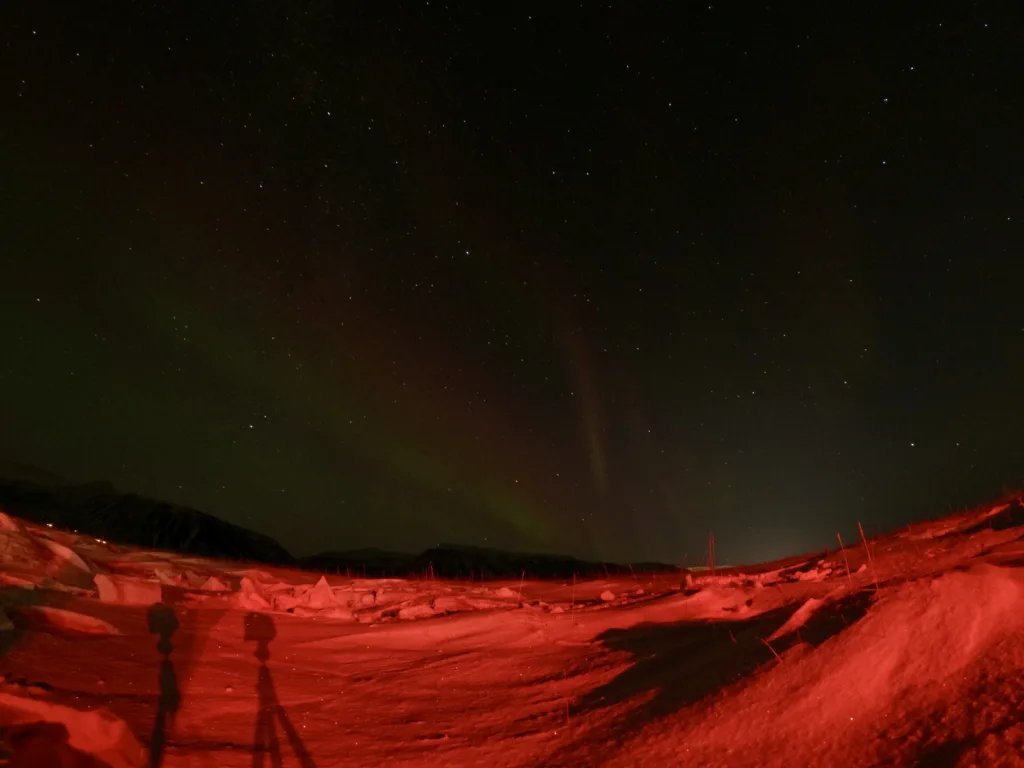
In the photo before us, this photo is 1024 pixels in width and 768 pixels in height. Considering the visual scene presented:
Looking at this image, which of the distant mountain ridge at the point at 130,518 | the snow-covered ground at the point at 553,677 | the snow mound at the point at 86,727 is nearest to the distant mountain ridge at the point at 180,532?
the distant mountain ridge at the point at 130,518

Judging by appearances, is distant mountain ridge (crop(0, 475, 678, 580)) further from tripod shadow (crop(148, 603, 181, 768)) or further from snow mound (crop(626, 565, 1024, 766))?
snow mound (crop(626, 565, 1024, 766))

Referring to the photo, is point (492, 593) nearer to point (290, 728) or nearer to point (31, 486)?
point (290, 728)

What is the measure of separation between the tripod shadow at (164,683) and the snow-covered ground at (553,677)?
2cm

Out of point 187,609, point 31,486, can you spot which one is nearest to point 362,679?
point 187,609

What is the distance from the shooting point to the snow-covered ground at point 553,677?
3.83m

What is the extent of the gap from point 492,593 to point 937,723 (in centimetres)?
937

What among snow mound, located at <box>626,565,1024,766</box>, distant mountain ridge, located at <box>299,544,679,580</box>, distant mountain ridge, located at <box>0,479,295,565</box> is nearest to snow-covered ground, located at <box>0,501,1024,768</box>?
snow mound, located at <box>626,565,1024,766</box>

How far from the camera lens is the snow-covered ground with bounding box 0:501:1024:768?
3.83 m

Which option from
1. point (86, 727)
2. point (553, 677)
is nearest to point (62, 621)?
point (86, 727)

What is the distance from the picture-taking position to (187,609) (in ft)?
29.3

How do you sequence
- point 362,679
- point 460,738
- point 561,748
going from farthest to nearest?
point 362,679, point 460,738, point 561,748

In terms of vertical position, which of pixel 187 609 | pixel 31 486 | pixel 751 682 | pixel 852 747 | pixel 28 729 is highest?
pixel 31 486

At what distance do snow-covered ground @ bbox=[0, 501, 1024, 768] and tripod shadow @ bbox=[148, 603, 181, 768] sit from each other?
25mm

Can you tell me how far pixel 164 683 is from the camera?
5828 mm
